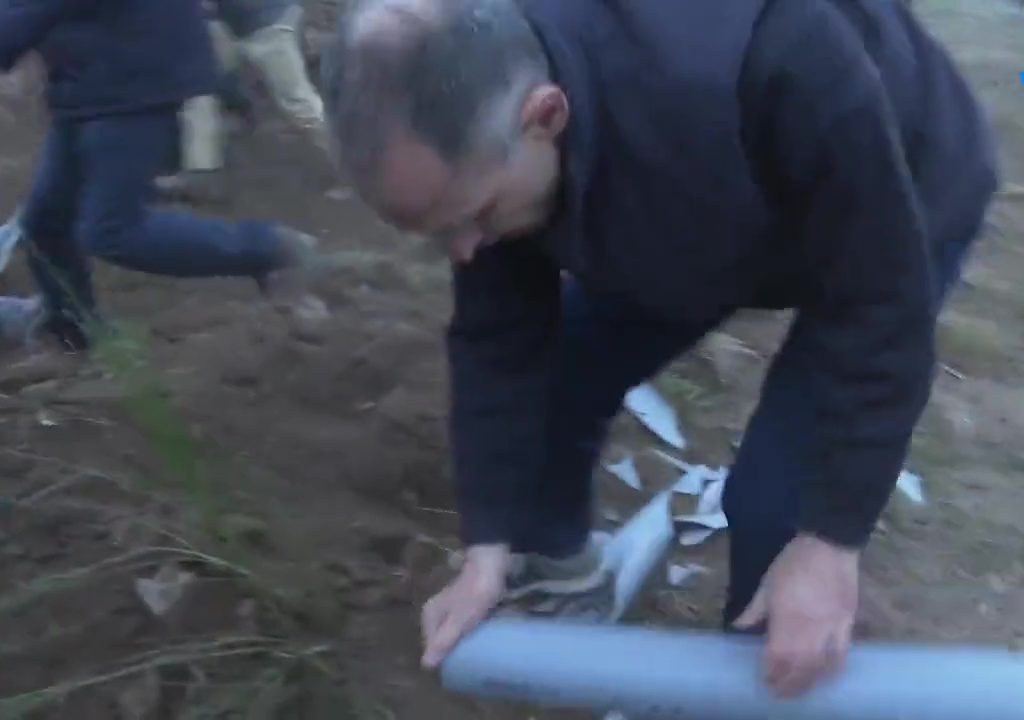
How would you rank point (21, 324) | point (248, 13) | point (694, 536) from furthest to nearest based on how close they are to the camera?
point (248, 13) → point (21, 324) → point (694, 536)

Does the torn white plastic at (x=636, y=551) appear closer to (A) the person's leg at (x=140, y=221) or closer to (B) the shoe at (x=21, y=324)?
(A) the person's leg at (x=140, y=221)

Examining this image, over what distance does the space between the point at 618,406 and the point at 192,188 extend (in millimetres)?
1499

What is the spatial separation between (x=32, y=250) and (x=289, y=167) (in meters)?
0.86

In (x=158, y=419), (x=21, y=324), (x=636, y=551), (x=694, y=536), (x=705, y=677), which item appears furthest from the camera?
(x=21, y=324)

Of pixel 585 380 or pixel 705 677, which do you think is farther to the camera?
pixel 585 380

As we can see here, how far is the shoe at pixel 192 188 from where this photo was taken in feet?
9.46

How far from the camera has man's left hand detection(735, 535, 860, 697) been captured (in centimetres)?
121

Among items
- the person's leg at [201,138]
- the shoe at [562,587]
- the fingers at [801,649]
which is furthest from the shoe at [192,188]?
the fingers at [801,649]

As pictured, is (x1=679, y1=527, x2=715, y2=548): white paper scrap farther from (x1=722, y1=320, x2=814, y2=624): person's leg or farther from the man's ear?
the man's ear

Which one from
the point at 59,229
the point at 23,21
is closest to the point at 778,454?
the point at 23,21

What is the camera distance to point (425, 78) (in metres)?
0.96

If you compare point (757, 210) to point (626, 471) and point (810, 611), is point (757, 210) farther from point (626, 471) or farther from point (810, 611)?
point (626, 471)

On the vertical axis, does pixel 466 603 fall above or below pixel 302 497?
above

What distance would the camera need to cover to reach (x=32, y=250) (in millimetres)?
2291
